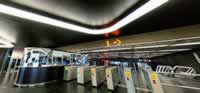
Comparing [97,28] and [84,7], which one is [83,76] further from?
[84,7]

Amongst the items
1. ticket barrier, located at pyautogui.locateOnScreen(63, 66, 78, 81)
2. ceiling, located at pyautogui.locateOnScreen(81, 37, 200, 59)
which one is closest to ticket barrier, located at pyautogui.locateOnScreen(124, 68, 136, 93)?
ceiling, located at pyautogui.locateOnScreen(81, 37, 200, 59)

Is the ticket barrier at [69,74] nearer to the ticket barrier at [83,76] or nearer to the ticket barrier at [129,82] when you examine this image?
the ticket barrier at [83,76]

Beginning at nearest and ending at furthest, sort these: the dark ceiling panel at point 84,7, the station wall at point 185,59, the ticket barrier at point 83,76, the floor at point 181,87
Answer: the dark ceiling panel at point 84,7, the floor at point 181,87, the ticket barrier at point 83,76, the station wall at point 185,59

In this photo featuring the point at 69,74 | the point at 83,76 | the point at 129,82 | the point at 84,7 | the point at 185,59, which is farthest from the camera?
the point at 185,59

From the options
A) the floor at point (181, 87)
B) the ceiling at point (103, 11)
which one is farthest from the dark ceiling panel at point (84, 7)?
the floor at point (181, 87)

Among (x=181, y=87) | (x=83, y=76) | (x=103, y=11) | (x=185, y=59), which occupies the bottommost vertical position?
(x=181, y=87)

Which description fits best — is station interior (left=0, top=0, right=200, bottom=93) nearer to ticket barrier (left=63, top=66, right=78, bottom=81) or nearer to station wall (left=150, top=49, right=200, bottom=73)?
ticket barrier (left=63, top=66, right=78, bottom=81)

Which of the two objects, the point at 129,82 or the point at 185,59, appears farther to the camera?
the point at 185,59

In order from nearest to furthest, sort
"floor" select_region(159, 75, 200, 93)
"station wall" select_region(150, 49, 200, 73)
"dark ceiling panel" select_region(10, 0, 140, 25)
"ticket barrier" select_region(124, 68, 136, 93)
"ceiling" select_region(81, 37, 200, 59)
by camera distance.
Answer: "dark ceiling panel" select_region(10, 0, 140, 25), "ticket barrier" select_region(124, 68, 136, 93), "floor" select_region(159, 75, 200, 93), "ceiling" select_region(81, 37, 200, 59), "station wall" select_region(150, 49, 200, 73)

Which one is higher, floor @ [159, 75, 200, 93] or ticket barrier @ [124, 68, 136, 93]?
ticket barrier @ [124, 68, 136, 93]

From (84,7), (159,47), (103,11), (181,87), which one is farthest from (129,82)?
(159,47)

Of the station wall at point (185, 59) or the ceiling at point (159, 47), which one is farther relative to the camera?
the station wall at point (185, 59)

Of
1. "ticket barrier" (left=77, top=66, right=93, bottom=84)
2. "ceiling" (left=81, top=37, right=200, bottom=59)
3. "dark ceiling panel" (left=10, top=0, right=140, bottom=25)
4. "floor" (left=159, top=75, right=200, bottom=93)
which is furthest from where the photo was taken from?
"ceiling" (left=81, top=37, right=200, bottom=59)

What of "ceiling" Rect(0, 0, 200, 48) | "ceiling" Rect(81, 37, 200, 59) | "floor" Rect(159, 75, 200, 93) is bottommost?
"floor" Rect(159, 75, 200, 93)
